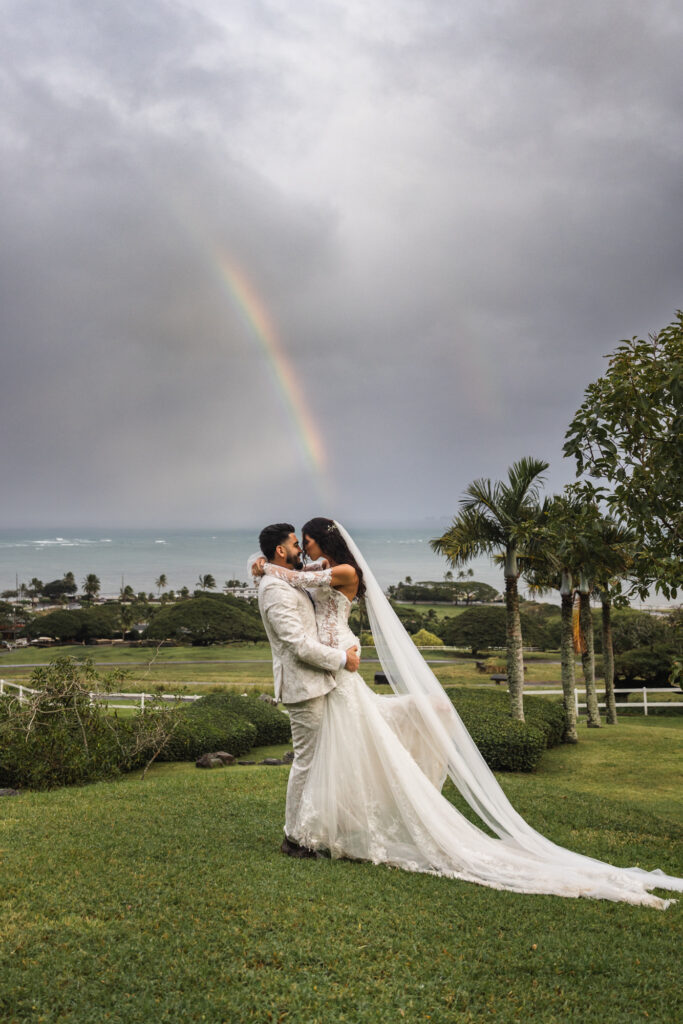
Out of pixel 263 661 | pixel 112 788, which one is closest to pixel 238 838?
pixel 112 788

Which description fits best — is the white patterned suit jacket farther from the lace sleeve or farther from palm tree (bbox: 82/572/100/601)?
palm tree (bbox: 82/572/100/601)

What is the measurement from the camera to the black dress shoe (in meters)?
5.88

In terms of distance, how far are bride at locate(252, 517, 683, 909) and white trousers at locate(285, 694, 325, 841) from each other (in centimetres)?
7

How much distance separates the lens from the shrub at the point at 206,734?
47.4 feet

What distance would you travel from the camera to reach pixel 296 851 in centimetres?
593

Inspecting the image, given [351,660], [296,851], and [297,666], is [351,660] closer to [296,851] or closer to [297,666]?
[297,666]

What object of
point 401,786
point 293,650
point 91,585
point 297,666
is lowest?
point 401,786

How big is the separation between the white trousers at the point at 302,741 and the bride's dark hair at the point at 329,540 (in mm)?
1199

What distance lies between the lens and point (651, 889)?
5.45 meters

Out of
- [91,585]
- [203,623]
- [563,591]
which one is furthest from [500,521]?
[91,585]

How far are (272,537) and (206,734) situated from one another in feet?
33.9

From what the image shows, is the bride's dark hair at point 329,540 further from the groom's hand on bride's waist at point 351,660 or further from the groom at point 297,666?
the groom's hand on bride's waist at point 351,660

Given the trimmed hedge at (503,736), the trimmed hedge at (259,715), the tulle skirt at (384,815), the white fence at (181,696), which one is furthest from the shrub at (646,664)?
the tulle skirt at (384,815)

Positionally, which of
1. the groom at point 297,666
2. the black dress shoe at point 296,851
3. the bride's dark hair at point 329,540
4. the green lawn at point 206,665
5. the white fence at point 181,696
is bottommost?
the green lawn at point 206,665
